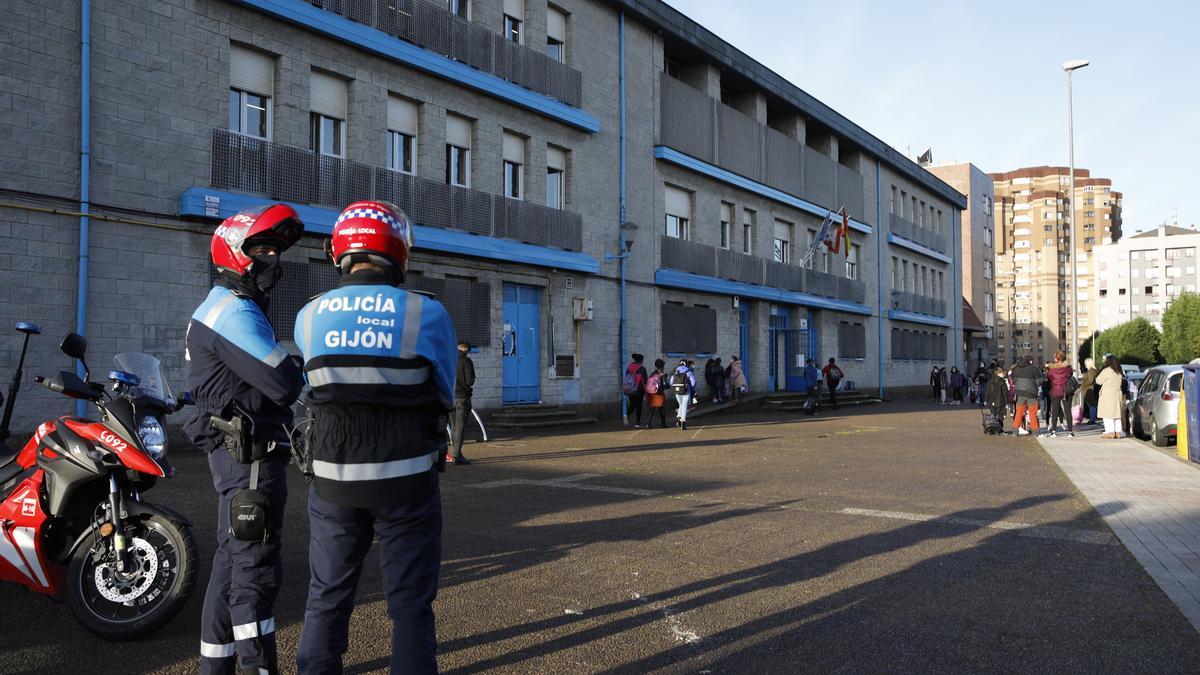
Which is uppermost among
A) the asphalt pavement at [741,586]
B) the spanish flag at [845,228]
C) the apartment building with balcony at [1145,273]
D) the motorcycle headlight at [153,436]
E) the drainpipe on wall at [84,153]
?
the apartment building with balcony at [1145,273]

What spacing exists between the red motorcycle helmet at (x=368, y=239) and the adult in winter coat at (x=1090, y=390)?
769 inches

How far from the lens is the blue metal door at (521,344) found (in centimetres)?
1969

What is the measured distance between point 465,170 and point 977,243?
172 ft

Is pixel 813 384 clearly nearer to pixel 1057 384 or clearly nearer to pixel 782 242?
pixel 782 242

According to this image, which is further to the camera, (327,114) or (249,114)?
(327,114)

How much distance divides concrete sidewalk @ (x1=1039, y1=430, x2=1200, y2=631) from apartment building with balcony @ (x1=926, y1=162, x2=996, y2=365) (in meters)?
47.3

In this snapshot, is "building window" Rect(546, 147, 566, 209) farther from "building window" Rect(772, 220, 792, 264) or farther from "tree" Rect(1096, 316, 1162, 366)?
"tree" Rect(1096, 316, 1162, 366)

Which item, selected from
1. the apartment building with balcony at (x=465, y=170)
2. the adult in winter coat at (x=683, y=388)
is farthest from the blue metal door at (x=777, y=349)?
the adult in winter coat at (x=683, y=388)

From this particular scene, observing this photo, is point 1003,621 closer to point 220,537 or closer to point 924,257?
point 220,537

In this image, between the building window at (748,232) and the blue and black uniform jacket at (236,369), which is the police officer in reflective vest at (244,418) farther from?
the building window at (748,232)

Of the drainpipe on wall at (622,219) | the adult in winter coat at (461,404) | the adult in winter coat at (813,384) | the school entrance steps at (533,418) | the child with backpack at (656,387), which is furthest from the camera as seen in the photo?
the adult in winter coat at (813,384)

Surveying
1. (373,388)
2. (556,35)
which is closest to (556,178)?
(556,35)

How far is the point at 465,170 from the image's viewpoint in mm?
19000

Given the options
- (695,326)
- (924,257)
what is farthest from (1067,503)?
(924,257)
